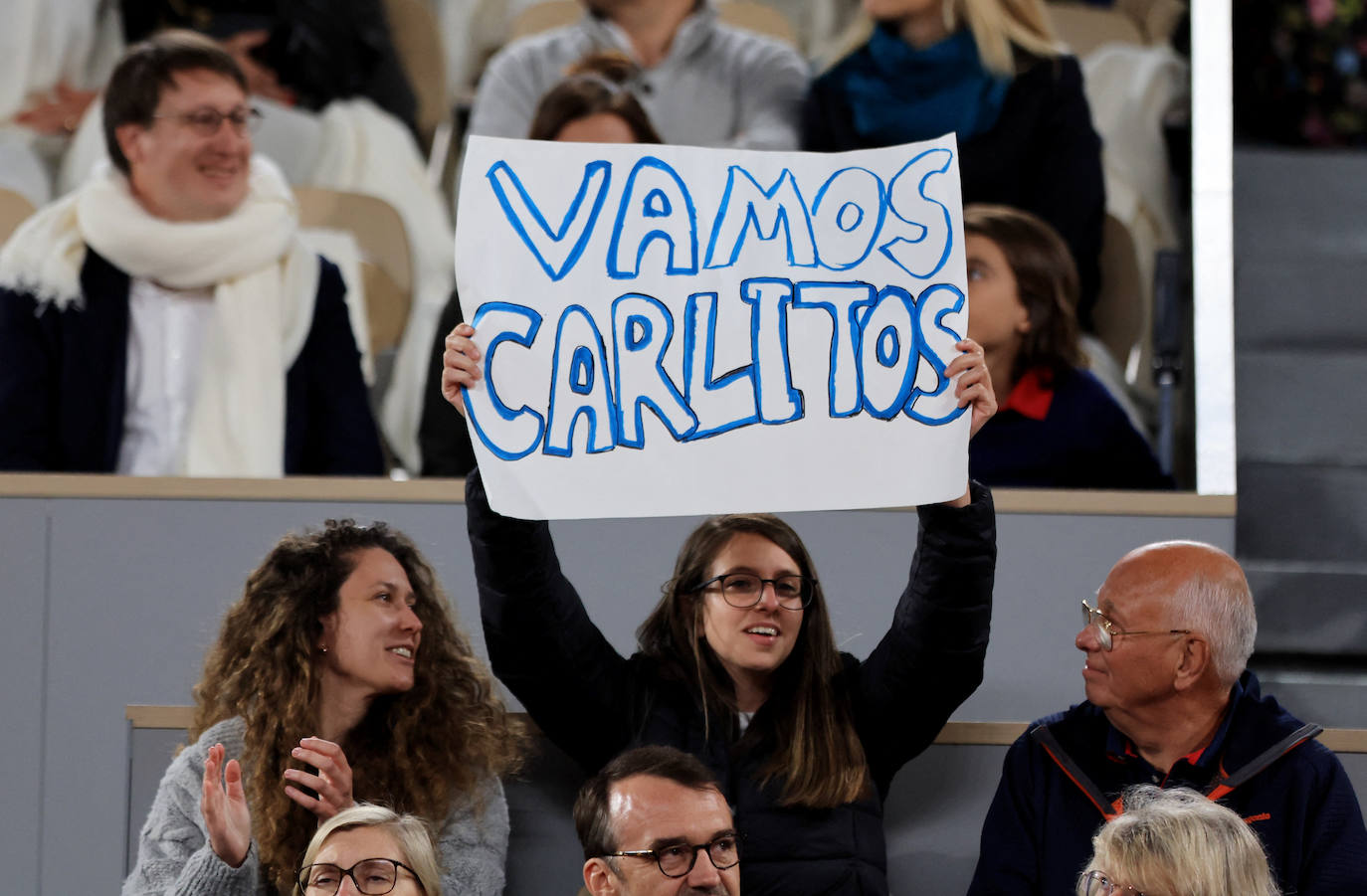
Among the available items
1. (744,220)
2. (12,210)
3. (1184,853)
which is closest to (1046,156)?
(744,220)

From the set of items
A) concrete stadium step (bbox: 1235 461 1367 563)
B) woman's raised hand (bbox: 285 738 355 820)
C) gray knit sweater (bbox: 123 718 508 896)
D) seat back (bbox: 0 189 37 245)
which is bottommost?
gray knit sweater (bbox: 123 718 508 896)

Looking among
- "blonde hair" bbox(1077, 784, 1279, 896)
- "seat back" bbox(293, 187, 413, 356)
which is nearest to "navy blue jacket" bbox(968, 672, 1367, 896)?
"blonde hair" bbox(1077, 784, 1279, 896)

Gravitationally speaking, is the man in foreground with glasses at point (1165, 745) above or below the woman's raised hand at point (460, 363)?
below

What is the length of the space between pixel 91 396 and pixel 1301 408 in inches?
100

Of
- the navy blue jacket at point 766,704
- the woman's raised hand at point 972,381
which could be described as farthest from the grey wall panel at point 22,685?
the woman's raised hand at point 972,381

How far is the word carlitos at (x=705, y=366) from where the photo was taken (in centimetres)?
227

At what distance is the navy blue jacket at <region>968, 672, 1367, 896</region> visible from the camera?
7.88 ft

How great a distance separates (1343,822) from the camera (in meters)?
2.41

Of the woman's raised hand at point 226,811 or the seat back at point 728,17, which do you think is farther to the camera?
the seat back at point 728,17

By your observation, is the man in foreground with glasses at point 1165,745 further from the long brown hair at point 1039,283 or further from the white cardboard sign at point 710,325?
the long brown hair at point 1039,283

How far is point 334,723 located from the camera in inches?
104

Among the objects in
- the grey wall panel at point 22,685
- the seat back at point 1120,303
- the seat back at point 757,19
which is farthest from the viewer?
the seat back at point 757,19

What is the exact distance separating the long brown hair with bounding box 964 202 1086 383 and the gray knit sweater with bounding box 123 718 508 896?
133 cm

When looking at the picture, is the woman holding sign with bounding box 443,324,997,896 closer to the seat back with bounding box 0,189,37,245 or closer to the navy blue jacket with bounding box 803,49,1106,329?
the navy blue jacket with bounding box 803,49,1106,329
